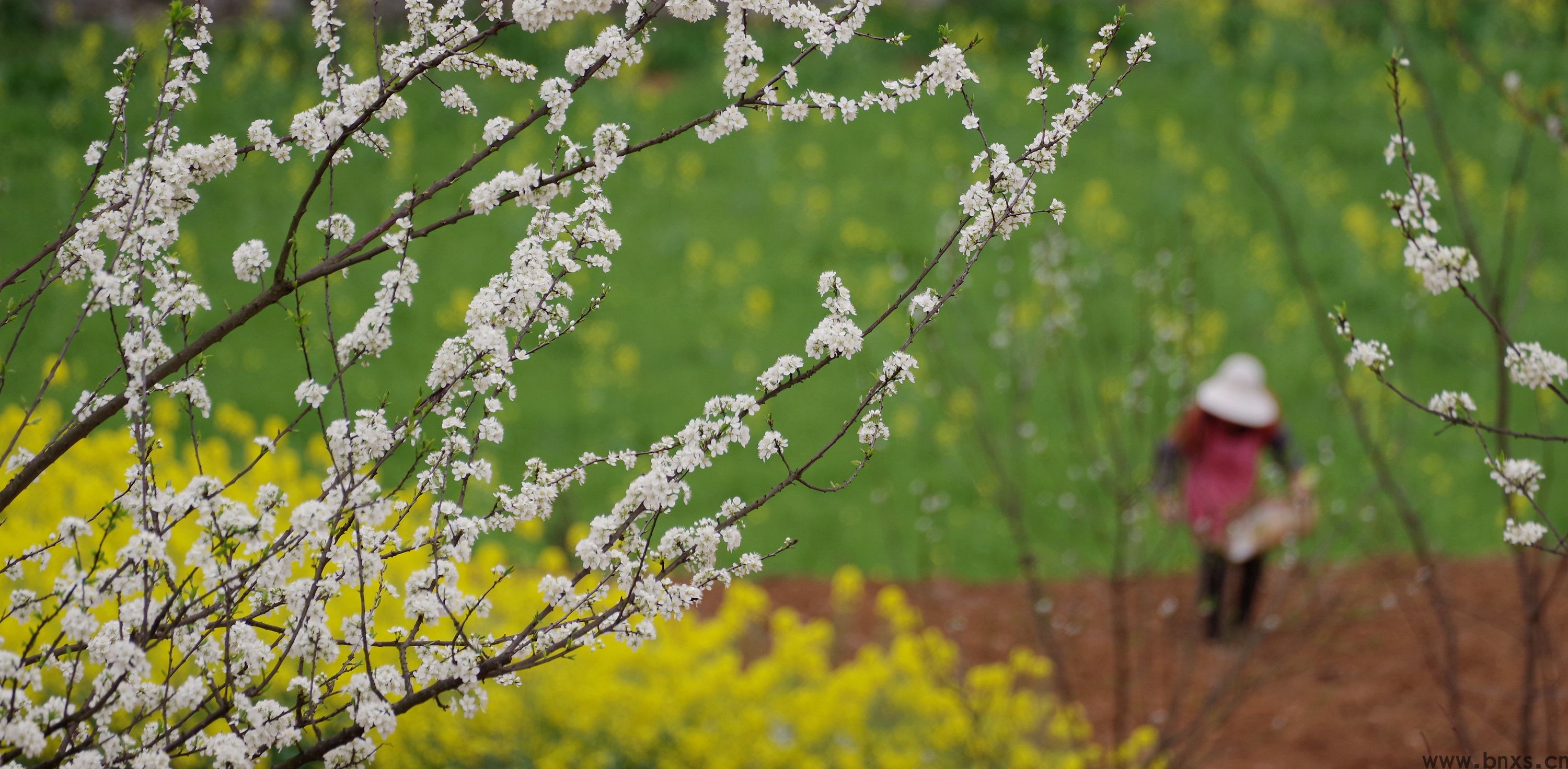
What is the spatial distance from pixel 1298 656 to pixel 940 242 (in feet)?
14.6

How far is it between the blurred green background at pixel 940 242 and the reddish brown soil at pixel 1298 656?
0.99 feet

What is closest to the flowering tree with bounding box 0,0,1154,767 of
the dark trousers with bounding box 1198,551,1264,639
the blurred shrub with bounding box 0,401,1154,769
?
the blurred shrub with bounding box 0,401,1154,769

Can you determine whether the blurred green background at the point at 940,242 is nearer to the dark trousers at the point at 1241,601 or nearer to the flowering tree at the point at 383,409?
the dark trousers at the point at 1241,601

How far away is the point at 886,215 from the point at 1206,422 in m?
5.43

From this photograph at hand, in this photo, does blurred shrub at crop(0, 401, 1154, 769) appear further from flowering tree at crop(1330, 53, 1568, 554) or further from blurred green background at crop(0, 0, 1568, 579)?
flowering tree at crop(1330, 53, 1568, 554)

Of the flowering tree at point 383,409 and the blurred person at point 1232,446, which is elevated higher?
the blurred person at point 1232,446

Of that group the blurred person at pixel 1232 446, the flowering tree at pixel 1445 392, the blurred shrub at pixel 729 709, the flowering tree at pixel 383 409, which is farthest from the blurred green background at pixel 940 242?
the flowering tree at pixel 383 409

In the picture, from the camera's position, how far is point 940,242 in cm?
959

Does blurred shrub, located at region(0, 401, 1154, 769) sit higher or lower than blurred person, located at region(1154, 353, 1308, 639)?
lower

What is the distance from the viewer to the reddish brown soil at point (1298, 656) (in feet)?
16.1

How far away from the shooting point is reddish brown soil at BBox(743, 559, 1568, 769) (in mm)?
4906

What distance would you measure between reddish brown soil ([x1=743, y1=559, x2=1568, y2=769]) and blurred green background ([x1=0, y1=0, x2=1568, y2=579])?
302 millimetres

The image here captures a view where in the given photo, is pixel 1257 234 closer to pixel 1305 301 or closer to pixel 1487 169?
pixel 1305 301

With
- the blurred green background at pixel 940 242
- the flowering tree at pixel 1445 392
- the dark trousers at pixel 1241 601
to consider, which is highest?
the blurred green background at pixel 940 242
